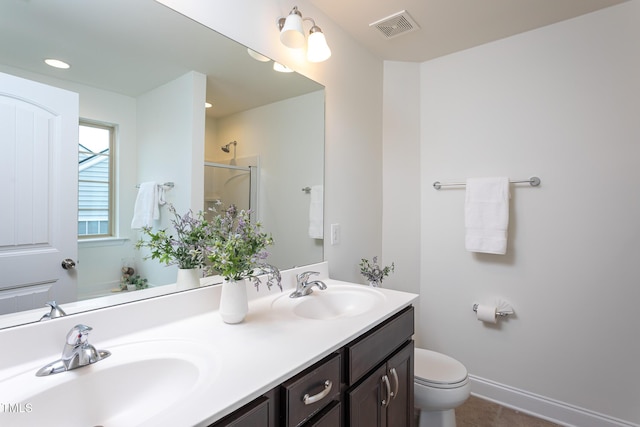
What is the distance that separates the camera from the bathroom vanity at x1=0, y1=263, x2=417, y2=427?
0.65 m

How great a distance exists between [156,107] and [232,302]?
713mm

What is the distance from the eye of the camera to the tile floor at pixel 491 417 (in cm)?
178

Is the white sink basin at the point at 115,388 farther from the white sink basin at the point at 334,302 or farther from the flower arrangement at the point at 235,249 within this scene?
the white sink basin at the point at 334,302

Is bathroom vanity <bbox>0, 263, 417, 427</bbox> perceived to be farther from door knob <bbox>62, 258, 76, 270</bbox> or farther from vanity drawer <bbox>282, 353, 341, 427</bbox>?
door knob <bbox>62, 258, 76, 270</bbox>

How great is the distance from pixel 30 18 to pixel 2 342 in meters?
0.85

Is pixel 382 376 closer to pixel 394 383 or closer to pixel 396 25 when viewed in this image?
pixel 394 383

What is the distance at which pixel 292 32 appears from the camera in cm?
137

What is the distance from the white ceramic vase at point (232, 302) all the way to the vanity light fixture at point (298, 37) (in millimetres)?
1093

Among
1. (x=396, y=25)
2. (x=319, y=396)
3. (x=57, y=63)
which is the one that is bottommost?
(x=319, y=396)

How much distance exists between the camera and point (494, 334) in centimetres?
200

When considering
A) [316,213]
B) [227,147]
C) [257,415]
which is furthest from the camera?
[316,213]

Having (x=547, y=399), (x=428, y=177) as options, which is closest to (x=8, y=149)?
(x=428, y=177)

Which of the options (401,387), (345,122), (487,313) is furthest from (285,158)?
(487,313)

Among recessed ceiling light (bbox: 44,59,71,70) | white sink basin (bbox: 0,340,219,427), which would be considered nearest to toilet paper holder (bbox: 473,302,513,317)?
white sink basin (bbox: 0,340,219,427)
